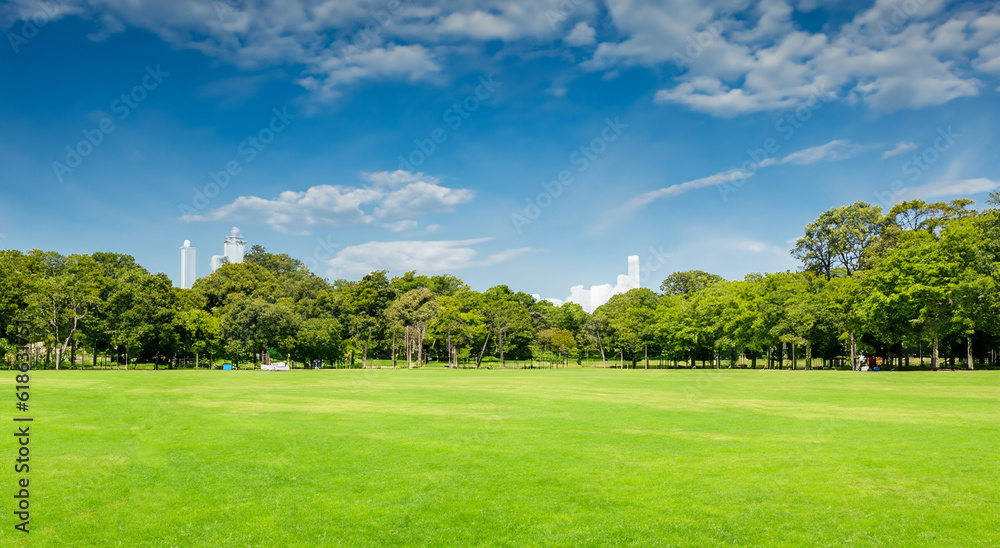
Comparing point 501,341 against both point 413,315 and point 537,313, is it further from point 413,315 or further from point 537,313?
point 537,313

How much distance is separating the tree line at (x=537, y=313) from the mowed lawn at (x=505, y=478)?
44851 mm

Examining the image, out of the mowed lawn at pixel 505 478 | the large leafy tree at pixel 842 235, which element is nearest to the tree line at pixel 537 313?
the large leafy tree at pixel 842 235

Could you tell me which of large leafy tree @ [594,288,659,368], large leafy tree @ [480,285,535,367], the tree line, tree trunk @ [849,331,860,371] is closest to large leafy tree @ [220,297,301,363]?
the tree line

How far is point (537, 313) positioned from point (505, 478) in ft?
338

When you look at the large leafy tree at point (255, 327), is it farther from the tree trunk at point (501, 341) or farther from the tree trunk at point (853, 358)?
the tree trunk at point (853, 358)

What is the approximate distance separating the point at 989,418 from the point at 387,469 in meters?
20.4

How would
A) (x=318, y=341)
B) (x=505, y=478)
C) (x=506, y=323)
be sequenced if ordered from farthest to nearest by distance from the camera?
(x=506, y=323), (x=318, y=341), (x=505, y=478)

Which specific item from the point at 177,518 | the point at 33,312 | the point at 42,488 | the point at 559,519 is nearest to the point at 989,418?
the point at 559,519

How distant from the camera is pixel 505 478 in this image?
36.7 feet

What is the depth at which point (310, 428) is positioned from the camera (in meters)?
17.3

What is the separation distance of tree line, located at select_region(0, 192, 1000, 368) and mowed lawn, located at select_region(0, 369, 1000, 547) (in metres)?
44.9

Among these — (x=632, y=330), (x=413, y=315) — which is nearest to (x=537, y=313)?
(x=632, y=330)

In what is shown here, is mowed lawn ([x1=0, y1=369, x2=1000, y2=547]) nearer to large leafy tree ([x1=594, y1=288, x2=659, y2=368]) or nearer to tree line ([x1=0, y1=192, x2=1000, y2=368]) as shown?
tree line ([x1=0, y1=192, x2=1000, y2=368])

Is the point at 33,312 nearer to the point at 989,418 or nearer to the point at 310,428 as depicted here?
the point at 310,428
